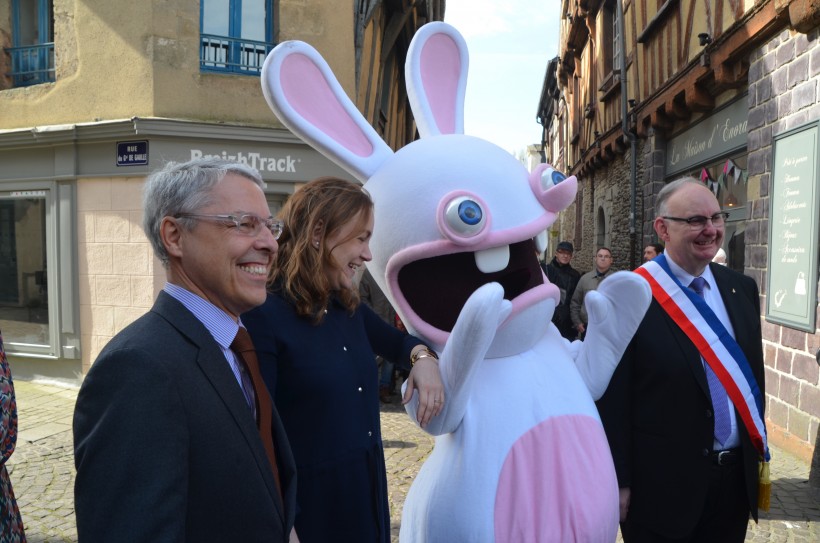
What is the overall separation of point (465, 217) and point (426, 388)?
0.57m

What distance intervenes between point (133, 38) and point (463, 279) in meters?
6.46

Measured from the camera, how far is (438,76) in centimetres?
270

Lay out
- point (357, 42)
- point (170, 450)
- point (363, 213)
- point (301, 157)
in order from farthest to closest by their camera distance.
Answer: point (357, 42) → point (301, 157) → point (363, 213) → point (170, 450)

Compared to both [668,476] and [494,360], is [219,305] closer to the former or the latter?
[494,360]

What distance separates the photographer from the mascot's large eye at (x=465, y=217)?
2.02 metres

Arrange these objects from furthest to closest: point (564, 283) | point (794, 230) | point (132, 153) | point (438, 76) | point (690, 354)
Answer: point (132, 153)
point (564, 283)
point (794, 230)
point (438, 76)
point (690, 354)

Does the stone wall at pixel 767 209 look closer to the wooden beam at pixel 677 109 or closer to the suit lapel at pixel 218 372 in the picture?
the wooden beam at pixel 677 109

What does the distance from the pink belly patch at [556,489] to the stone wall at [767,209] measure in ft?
10.7

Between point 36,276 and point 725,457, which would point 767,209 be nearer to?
point 725,457

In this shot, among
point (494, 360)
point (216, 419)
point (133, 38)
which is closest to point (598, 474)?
point (494, 360)

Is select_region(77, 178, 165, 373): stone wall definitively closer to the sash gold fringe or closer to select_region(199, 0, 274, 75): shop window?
select_region(199, 0, 274, 75): shop window

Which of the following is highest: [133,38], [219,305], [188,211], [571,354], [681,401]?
[133,38]

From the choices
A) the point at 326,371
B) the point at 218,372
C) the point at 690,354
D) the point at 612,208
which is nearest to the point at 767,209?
the point at 690,354

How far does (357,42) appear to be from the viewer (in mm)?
8320
